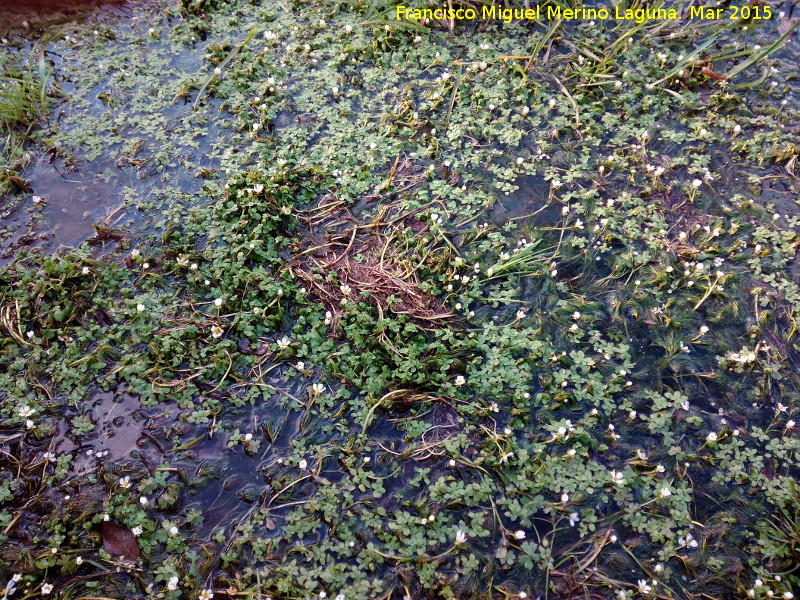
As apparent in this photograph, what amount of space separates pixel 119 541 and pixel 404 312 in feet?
8.56

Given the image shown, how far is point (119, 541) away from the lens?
3.63 metres

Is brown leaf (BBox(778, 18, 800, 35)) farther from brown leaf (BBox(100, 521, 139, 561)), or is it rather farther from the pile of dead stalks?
brown leaf (BBox(100, 521, 139, 561))

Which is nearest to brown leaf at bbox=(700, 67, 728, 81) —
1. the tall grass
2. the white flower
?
the white flower

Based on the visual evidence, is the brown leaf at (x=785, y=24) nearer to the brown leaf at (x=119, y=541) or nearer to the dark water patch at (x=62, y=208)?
the dark water patch at (x=62, y=208)

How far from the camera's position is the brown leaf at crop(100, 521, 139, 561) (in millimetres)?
3584

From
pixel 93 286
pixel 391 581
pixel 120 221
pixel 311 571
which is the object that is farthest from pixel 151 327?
pixel 391 581

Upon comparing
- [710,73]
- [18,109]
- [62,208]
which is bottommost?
[62,208]

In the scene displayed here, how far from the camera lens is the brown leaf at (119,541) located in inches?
141

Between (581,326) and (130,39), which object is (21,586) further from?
(130,39)

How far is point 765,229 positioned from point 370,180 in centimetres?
381

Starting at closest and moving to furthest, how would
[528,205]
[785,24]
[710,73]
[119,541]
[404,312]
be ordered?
[119,541] < [404,312] < [528,205] < [710,73] < [785,24]

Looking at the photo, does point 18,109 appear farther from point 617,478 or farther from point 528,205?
point 617,478

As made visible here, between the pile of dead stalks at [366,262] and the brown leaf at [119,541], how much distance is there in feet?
6.94

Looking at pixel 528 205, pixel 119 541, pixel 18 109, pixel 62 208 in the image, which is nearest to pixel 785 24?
pixel 528 205
